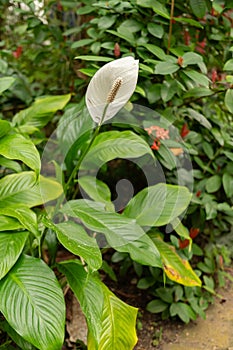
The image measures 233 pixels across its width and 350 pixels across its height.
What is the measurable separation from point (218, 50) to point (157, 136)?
0.55 meters

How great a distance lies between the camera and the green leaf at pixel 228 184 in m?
1.70

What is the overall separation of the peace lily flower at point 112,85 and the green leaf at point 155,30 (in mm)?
509

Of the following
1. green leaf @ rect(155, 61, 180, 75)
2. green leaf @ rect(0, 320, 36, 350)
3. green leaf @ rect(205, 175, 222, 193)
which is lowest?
green leaf @ rect(205, 175, 222, 193)

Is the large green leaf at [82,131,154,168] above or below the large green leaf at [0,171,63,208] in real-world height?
above

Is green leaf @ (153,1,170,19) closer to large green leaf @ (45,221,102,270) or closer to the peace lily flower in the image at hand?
the peace lily flower

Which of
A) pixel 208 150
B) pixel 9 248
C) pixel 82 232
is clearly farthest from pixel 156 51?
pixel 9 248

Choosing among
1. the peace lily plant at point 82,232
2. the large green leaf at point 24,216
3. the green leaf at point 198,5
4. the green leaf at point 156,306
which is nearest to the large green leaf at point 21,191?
the peace lily plant at point 82,232

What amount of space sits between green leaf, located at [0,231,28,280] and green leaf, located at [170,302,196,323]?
0.69 m

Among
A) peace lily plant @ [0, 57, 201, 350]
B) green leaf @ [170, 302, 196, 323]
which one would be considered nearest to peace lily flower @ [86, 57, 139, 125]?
peace lily plant @ [0, 57, 201, 350]

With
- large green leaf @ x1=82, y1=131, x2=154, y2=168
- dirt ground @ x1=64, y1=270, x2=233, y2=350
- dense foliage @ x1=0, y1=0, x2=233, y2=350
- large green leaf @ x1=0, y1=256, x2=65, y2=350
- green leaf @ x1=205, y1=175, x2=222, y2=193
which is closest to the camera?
large green leaf @ x1=0, y1=256, x2=65, y2=350

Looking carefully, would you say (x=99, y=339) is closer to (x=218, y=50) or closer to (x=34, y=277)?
(x=34, y=277)

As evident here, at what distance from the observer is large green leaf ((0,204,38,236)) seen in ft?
3.85

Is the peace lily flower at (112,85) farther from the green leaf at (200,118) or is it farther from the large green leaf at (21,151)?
the green leaf at (200,118)

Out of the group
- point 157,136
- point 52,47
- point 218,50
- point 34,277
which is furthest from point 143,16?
point 34,277
